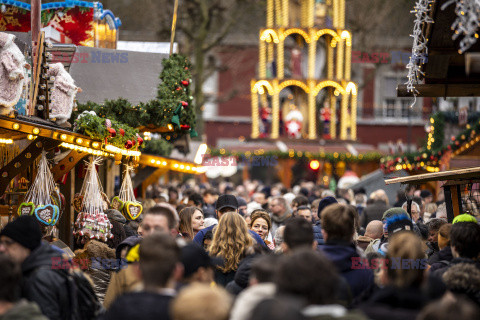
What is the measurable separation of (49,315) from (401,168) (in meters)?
18.4

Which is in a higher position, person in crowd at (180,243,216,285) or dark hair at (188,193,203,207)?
dark hair at (188,193,203,207)

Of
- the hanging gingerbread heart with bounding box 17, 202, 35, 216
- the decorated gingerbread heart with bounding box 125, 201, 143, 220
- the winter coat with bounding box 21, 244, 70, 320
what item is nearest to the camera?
the winter coat with bounding box 21, 244, 70, 320

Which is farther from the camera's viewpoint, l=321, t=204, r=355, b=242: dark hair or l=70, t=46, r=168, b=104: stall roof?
l=70, t=46, r=168, b=104: stall roof

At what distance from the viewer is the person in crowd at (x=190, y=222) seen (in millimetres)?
9039

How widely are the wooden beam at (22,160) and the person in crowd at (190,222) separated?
5.88 feet

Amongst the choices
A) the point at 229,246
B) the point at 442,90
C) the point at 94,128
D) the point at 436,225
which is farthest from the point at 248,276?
the point at 94,128

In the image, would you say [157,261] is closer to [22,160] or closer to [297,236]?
[297,236]

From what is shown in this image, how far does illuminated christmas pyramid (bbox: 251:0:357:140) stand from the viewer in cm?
3431

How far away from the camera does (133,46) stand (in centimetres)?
1741

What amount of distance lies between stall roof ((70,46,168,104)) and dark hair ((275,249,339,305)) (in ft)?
30.3

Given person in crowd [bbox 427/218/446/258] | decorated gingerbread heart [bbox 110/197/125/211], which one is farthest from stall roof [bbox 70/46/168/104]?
person in crowd [bbox 427/218/446/258]

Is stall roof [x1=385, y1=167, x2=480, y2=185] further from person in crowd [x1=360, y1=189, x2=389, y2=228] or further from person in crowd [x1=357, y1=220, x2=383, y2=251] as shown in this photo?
person in crowd [x1=360, y1=189, x2=389, y2=228]

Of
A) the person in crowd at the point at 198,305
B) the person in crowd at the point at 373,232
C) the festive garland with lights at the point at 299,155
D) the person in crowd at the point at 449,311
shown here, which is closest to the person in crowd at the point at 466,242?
the person in crowd at the point at 449,311

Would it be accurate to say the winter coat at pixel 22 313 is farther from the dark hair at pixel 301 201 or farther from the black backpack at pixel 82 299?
the dark hair at pixel 301 201
